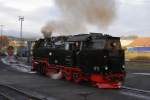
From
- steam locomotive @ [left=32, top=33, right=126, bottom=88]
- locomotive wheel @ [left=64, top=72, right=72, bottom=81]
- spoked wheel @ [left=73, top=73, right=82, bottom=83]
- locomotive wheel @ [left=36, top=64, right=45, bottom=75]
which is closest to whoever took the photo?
steam locomotive @ [left=32, top=33, right=126, bottom=88]

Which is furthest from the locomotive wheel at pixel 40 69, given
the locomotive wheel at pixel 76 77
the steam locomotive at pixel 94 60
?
the locomotive wheel at pixel 76 77

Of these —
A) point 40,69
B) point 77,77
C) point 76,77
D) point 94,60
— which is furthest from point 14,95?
point 40,69

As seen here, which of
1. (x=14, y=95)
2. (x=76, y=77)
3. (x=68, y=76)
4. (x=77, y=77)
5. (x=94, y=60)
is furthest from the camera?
(x=68, y=76)

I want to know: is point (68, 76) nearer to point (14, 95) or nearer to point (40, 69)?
point (40, 69)

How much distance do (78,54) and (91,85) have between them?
1844 mm

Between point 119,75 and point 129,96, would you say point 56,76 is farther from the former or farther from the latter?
point 129,96

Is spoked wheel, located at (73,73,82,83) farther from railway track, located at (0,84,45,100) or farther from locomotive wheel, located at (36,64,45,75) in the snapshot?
locomotive wheel, located at (36,64,45,75)

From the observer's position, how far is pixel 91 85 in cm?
1895

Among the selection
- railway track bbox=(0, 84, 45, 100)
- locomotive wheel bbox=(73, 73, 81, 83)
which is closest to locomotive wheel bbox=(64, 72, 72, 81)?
locomotive wheel bbox=(73, 73, 81, 83)

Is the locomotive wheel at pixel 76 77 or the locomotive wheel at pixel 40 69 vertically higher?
the locomotive wheel at pixel 40 69

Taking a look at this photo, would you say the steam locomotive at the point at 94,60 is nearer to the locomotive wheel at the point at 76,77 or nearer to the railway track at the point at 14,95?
the locomotive wheel at the point at 76,77

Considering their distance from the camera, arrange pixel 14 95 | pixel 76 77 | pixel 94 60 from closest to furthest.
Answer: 1. pixel 14 95
2. pixel 94 60
3. pixel 76 77

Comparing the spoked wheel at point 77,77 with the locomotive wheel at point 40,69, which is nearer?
the spoked wheel at point 77,77

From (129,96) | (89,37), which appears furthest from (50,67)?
(129,96)
